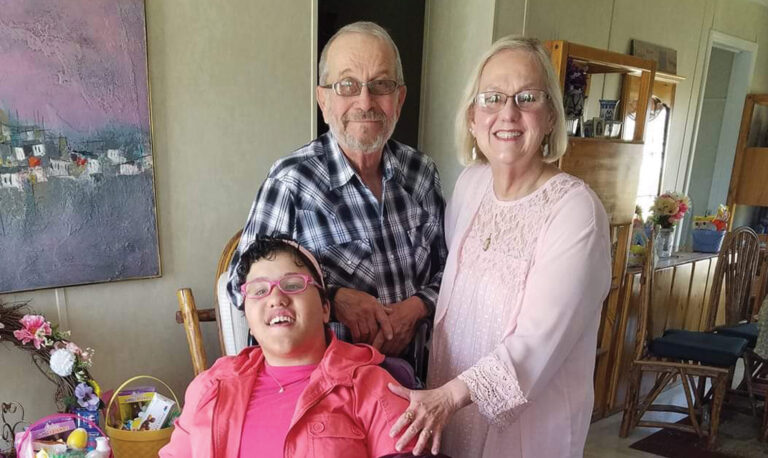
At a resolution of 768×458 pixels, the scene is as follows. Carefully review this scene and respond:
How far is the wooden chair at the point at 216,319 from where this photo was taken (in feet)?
5.86

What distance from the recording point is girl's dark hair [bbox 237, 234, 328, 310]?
50.1 inches

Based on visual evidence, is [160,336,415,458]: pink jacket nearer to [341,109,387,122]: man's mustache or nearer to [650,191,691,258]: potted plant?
[341,109,387,122]: man's mustache

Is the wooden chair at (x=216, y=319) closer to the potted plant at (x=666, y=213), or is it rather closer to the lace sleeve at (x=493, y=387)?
the lace sleeve at (x=493, y=387)

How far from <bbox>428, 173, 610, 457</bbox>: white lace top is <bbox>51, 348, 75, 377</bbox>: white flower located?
49.8 inches

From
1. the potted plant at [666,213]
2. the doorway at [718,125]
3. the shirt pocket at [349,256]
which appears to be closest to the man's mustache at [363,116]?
the shirt pocket at [349,256]

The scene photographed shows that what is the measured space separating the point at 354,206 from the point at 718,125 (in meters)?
4.86

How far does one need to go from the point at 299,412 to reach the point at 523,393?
50 centimetres

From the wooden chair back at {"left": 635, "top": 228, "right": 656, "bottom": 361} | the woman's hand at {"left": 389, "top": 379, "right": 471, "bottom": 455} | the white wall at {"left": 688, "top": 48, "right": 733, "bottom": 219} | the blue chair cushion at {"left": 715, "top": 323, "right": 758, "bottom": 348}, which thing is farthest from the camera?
the white wall at {"left": 688, "top": 48, "right": 733, "bottom": 219}

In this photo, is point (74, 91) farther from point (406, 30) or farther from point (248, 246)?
point (406, 30)

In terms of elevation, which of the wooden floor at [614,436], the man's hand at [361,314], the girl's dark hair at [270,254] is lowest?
the wooden floor at [614,436]

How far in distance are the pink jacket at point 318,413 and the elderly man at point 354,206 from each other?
20 centimetres

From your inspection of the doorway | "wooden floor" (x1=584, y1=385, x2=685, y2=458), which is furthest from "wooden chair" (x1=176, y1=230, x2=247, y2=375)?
the doorway

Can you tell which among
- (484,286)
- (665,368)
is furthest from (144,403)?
(665,368)

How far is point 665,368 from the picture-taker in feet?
10.8
